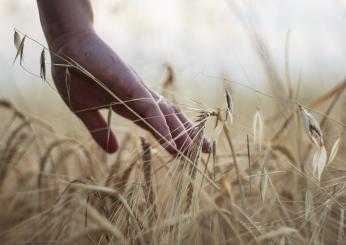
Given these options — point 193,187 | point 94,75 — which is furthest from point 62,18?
point 193,187

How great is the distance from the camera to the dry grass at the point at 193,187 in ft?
2.28

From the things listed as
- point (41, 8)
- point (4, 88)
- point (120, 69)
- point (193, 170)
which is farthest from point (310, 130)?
point (4, 88)

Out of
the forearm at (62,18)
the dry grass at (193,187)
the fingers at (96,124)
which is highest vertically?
the forearm at (62,18)

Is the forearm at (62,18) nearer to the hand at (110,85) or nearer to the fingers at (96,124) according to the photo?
the hand at (110,85)

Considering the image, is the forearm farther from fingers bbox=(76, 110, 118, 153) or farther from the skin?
fingers bbox=(76, 110, 118, 153)

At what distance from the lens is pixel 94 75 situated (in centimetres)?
80

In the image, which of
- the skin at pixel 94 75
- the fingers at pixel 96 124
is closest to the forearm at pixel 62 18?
the skin at pixel 94 75

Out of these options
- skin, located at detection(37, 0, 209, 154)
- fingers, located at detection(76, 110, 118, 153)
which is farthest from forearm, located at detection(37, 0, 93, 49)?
fingers, located at detection(76, 110, 118, 153)

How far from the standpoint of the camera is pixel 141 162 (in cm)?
82

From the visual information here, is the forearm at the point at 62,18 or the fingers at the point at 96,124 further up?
the forearm at the point at 62,18

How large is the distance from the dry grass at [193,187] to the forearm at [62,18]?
6 centimetres

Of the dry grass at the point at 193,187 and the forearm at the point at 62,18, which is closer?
the dry grass at the point at 193,187

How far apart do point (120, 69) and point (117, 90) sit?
0.03m

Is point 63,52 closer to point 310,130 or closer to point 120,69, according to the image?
point 120,69
